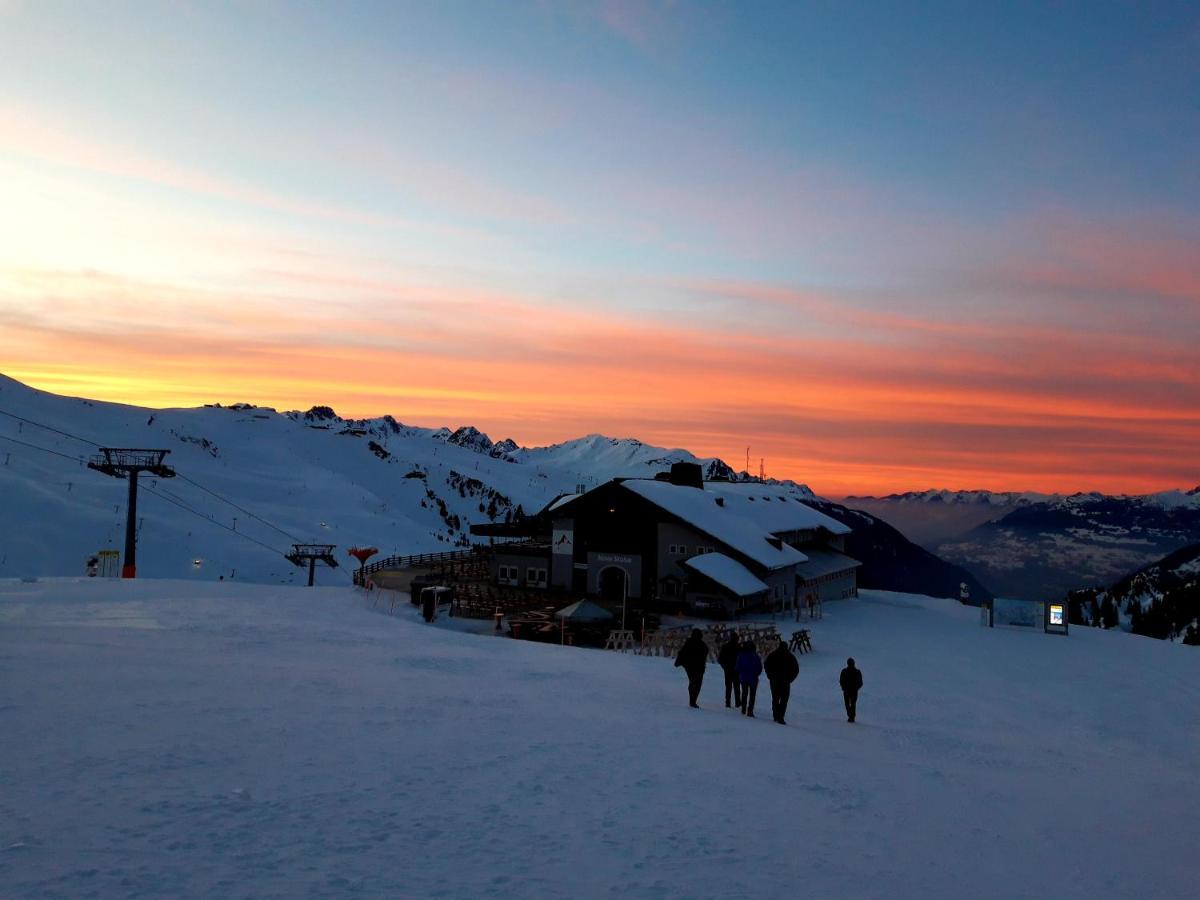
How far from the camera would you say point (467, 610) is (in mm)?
41469

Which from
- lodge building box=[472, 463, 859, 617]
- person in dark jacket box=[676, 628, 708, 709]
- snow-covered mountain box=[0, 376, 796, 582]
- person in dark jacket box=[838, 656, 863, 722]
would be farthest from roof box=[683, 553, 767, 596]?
snow-covered mountain box=[0, 376, 796, 582]

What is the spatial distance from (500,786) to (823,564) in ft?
182

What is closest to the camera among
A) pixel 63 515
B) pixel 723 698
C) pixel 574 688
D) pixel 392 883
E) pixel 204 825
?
pixel 392 883

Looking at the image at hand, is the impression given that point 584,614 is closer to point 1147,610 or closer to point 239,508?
point 239,508

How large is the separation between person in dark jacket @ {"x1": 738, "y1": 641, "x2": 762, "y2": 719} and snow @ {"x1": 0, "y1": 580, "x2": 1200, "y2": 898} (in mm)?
427

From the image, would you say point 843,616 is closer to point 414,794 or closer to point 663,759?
point 663,759

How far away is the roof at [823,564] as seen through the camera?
192ft

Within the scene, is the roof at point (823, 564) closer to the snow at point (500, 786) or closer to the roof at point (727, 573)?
the roof at point (727, 573)

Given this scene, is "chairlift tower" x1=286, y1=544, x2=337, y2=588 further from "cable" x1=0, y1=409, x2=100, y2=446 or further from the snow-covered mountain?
"cable" x1=0, y1=409, x2=100, y2=446

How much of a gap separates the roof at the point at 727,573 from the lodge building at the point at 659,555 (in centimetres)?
7

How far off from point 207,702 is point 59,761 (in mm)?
3669

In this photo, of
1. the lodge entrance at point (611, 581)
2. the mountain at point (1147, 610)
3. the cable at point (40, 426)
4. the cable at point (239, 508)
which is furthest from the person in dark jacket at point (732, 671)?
the cable at point (40, 426)

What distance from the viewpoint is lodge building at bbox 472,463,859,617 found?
1909 inches

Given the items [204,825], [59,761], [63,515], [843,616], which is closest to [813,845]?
[204,825]
